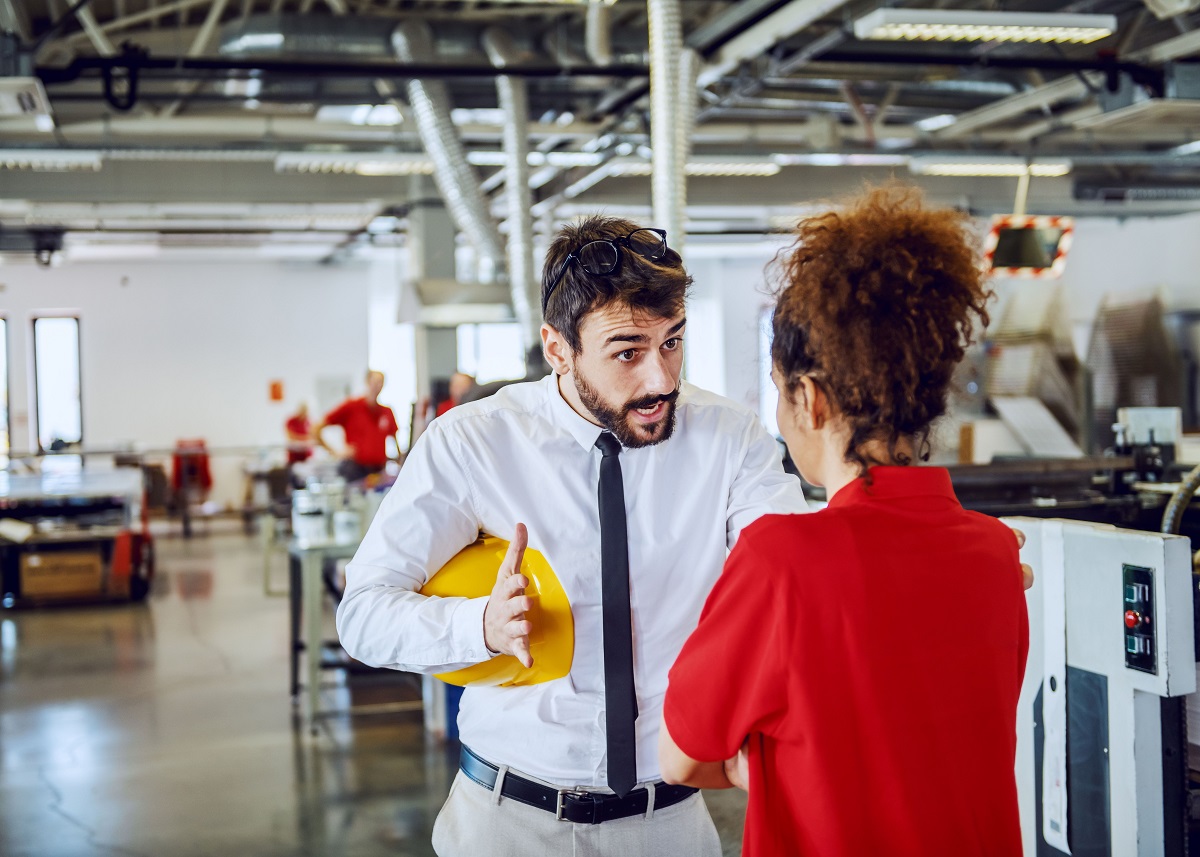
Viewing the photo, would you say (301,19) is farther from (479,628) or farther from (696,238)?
(696,238)

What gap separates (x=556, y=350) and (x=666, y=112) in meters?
4.05

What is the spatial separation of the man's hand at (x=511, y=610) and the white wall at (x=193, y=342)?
15.3 m

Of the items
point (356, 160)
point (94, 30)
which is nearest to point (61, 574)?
A: point (356, 160)

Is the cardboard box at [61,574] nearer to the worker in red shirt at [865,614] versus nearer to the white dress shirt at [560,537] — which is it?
the white dress shirt at [560,537]

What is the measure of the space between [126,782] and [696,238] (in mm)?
11789

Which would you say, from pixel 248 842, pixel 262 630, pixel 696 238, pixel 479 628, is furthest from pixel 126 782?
pixel 696 238

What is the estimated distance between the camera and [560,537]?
152cm

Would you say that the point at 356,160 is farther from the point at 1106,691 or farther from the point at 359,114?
the point at 1106,691

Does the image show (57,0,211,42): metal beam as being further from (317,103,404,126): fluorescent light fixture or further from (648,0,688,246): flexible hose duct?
(648,0,688,246): flexible hose duct

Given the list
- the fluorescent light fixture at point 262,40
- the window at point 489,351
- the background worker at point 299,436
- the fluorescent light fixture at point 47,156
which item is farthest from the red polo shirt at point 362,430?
the window at point 489,351

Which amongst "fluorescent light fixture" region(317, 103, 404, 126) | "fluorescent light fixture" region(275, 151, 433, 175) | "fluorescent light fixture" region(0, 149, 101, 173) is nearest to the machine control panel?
"fluorescent light fixture" region(275, 151, 433, 175)

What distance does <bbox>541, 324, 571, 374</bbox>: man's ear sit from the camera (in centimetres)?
156

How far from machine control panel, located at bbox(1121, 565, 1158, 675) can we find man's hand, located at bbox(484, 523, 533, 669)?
3.32 ft

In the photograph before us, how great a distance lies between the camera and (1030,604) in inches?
78.6
